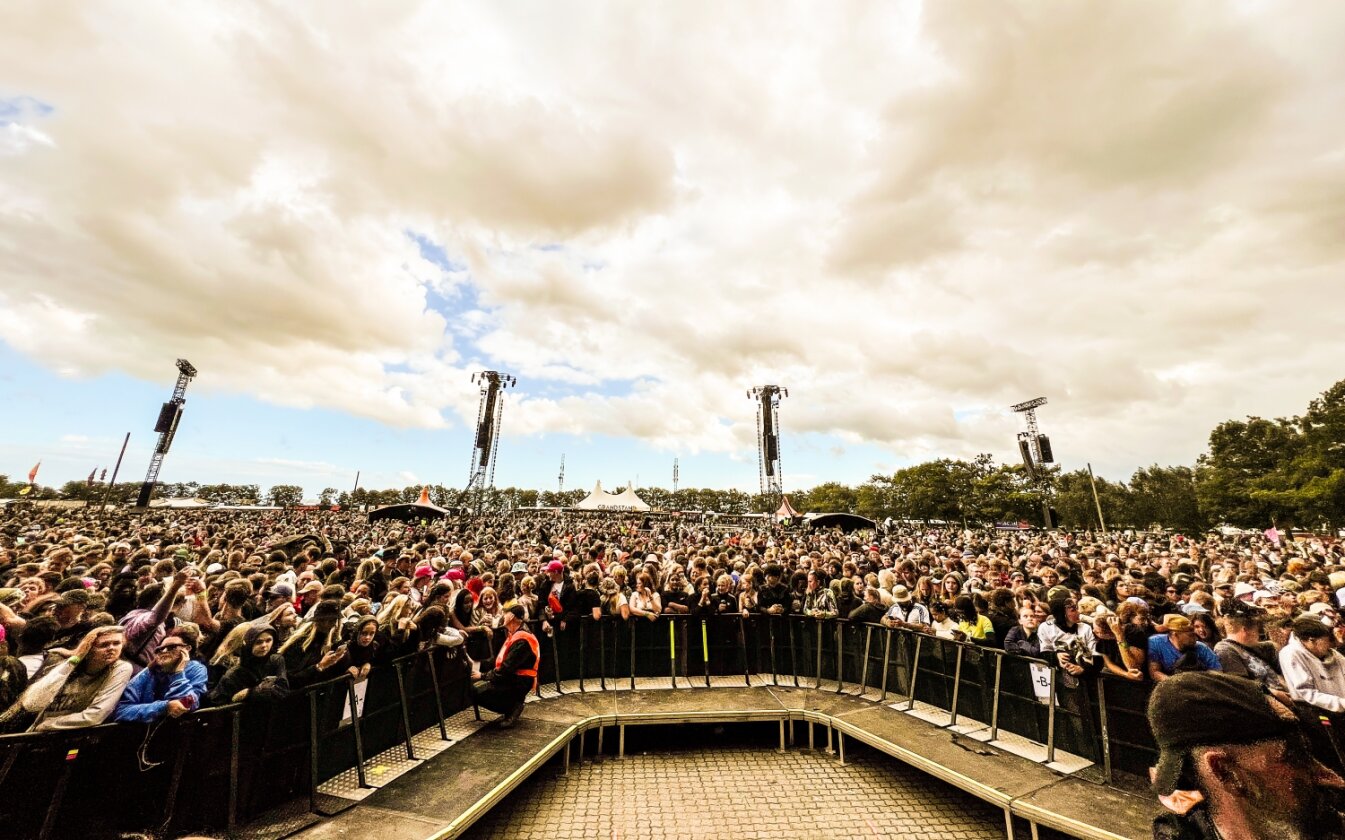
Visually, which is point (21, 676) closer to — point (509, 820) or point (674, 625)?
point (509, 820)

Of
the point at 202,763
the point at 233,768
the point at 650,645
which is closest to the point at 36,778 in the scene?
the point at 202,763

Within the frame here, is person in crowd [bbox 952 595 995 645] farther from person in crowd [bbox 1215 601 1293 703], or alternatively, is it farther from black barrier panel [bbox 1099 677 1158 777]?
person in crowd [bbox 1215 601 1293 703]

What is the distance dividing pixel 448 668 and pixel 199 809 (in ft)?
9.62

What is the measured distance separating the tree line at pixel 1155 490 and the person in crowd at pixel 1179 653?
4070 cm

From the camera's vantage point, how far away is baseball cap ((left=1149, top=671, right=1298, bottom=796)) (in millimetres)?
1412

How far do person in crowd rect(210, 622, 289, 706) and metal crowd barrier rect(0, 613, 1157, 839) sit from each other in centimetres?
14

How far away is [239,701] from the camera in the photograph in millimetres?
4270

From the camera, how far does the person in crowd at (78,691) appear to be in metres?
3.52

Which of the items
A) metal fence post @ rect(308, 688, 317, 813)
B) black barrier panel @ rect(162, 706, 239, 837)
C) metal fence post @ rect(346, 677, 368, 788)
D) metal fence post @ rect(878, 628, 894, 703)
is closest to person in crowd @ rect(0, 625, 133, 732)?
black barrier panel @ rect(162, 706, 239, 837)

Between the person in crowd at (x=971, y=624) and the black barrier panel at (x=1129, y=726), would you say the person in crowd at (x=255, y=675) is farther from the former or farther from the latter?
the black barrier panel at (x=1129, y=726)

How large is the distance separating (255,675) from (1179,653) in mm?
8491

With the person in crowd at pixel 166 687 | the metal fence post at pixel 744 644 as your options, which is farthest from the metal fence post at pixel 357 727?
the metal fence post at pixel 744 644

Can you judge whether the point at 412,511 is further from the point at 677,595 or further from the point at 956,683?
the point at 956,683

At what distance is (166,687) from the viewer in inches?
157
